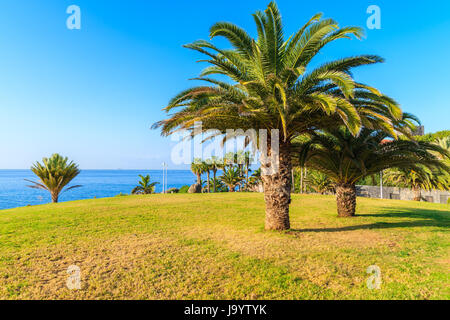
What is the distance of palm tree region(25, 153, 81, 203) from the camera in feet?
59.4

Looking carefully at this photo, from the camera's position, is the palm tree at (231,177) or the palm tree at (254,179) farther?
the palm tree at (254,179)

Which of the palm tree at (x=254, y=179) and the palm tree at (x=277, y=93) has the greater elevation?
the palm tree at (x=277, y=93)

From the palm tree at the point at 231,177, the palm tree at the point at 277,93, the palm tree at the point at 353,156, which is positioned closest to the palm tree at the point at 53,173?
the palm tree at the point at 277,93

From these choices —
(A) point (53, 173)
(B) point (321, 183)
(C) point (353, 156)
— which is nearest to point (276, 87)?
(C) point (353, 156)

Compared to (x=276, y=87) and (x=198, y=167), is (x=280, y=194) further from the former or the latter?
(x=198, y=167)

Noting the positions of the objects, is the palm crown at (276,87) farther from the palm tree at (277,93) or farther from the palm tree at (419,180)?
the palm tree at (419,180)

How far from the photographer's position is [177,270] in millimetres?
4824

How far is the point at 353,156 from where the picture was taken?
9.58 meters

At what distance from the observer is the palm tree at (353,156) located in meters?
9.47

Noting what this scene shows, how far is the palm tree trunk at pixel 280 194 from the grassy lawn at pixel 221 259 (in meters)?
0.49

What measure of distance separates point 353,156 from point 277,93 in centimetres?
455

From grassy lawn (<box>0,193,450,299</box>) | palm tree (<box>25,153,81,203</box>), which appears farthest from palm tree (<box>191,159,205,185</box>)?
grassy lawn (<box>0,193,450,299</box>)

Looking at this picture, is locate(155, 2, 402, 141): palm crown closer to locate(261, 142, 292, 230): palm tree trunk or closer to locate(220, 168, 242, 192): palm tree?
locate(261, 142, 292, 230): palm tree trunk
